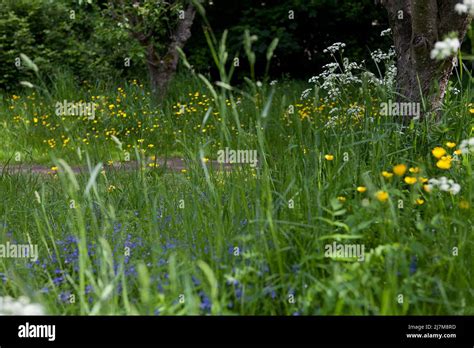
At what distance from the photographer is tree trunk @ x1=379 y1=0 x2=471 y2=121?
4.72 metres

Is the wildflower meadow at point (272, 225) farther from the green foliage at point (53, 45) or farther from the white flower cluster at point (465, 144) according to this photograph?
the green foliage at point (53, 45)

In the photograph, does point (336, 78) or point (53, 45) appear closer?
point (336, 78)

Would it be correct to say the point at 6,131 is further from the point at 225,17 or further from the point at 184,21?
the point at 225,17

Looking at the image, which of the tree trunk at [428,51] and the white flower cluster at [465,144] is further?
the tree trunk at [428,51]

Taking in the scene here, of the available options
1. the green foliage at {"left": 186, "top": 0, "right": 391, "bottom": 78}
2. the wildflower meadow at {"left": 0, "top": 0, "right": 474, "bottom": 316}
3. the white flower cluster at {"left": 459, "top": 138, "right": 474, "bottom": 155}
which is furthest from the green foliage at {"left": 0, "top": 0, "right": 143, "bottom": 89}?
the white flower cluster at {"left": 459, "top": 138, "right": 474, "bottom": 155}

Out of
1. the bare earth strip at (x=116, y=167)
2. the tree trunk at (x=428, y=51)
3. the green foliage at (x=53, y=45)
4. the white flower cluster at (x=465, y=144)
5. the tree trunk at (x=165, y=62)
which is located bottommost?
the white flower cluster at (x=465, y=144)

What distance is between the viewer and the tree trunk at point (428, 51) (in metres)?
4.72

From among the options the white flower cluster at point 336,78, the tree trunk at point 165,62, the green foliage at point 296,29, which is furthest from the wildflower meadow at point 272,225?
the green foliage at point 296,29

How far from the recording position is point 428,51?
482 centimetres

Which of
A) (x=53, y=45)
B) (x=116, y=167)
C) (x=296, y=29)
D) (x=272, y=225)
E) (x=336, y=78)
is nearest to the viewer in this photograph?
(x=272, y=225)

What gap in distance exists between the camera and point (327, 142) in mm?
4504

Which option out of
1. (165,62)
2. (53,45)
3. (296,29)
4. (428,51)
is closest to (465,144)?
(428,51)

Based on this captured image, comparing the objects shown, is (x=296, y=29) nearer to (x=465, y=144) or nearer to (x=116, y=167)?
(x=116, y=167)
